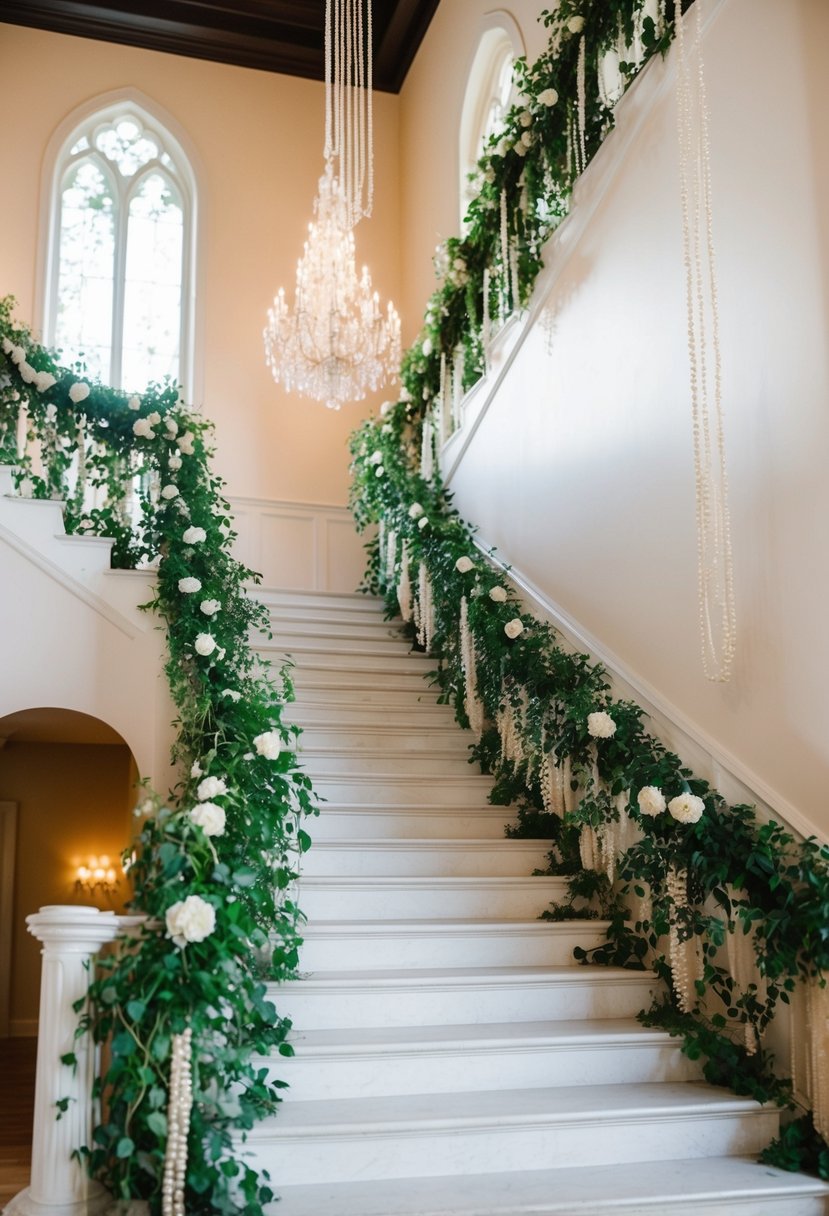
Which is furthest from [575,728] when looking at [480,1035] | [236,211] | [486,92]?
[236,211]

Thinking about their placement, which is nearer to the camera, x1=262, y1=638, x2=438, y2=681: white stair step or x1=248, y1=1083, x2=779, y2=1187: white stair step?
x1=248, y1=1083, x2=779, y2=1187: white stair step

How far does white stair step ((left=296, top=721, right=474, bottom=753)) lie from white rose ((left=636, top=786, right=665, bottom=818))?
2113mm

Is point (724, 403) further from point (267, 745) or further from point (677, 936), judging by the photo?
point (267, 745)

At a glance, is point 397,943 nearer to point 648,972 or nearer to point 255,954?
point 255,954

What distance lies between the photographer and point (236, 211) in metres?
10.6

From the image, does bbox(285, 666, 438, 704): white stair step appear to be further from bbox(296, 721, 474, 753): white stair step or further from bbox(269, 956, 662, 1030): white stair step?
bbox(269, 956, 662, 1030): white stair step

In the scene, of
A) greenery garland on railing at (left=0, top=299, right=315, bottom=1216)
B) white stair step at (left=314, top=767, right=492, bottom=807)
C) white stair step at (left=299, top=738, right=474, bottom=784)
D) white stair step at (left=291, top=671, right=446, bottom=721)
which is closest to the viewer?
greenery garland on railing at (left=0, top=299, right=315, bottom=1216)

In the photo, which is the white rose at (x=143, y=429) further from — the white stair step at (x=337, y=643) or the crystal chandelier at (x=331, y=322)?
the crystal chandelier at (x=331, y=322)

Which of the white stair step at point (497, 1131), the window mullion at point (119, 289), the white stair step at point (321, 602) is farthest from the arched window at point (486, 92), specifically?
the white stair step at point (497, 1131)

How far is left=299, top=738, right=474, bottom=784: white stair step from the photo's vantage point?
19.1ft

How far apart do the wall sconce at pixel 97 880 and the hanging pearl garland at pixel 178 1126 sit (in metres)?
6.50

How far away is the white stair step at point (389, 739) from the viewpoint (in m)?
6.07

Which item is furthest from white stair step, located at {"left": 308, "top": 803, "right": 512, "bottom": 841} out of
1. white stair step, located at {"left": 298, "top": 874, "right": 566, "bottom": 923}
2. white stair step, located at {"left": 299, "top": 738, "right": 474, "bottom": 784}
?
white stair step, located at {"left": 298, "top": 874, "right": 566, "bottom": 923}

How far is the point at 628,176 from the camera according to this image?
5543 mm
